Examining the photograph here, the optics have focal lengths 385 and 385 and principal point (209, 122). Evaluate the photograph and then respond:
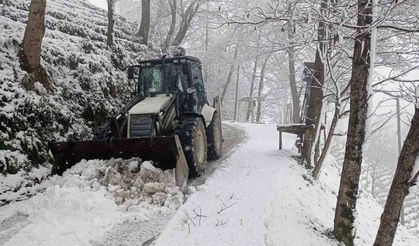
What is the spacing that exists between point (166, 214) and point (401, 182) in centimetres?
354

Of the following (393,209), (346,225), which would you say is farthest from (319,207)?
(393,209)

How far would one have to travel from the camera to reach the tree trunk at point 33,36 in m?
8.68

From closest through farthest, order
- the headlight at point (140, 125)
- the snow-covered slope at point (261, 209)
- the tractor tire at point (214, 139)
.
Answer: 1. the snow-covered slope at point (261, 209)
2. the headlight at point (140, 125)
3. the tractor tire at point (214, 139)

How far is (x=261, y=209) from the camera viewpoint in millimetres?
6336

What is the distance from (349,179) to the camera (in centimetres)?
664

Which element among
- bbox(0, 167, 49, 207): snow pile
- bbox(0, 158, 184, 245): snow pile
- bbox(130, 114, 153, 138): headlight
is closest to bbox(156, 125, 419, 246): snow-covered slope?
bbox(0, 158, 184, 245): snow pile

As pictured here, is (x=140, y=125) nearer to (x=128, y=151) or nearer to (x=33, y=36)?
(x=128, y=151)

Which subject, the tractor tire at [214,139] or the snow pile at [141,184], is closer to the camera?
the snow pile at [141,184]

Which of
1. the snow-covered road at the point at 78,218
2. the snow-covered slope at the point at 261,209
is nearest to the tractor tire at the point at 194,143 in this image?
the snow-covered slope at the point at 261,209

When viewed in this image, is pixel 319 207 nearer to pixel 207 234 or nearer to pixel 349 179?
pixel 349 179

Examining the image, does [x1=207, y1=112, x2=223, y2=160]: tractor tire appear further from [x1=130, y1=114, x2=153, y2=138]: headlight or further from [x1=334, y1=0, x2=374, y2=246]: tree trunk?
[x1=334, y1=0, x2=374, y2=246]: tree trunk

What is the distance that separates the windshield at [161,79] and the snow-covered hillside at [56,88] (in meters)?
2.18

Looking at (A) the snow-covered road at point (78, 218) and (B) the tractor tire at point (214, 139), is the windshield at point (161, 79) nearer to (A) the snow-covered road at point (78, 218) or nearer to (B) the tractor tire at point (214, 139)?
(B) the tractor tire at point (214, 139)

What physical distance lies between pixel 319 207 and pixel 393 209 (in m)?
3.15
